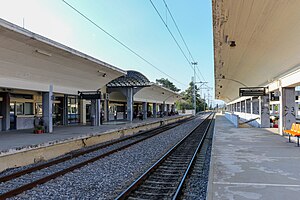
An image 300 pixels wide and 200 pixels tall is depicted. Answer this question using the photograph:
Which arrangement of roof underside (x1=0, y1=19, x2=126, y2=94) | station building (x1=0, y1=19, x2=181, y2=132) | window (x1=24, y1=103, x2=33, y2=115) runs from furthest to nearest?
window (x1=24, y1=103, x2=33, y2=115)
station building (x1=0, y1=19, x2=181, y2=132)
roof underside (x1=0, y1=19, x2=126, y2=94)

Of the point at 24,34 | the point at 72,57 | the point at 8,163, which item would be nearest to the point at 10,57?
the point at 24,34

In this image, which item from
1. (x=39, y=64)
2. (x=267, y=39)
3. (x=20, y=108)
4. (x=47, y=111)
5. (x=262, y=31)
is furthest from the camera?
(x=20, y=108)

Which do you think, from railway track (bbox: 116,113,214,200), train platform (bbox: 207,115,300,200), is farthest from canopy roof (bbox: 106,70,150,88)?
train platform (bbox: 207,115,300,200)

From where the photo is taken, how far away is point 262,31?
Result: 11305 mm

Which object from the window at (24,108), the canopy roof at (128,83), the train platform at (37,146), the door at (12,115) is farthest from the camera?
the canopy roof at (128,83)

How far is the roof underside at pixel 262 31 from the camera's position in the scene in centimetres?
866

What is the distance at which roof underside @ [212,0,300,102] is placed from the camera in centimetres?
866

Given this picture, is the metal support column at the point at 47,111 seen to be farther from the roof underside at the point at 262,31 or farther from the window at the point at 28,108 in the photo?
the roof underside at the point at 262,31

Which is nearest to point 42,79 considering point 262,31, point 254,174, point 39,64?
point 39,64

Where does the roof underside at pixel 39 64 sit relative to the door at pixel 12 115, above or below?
above

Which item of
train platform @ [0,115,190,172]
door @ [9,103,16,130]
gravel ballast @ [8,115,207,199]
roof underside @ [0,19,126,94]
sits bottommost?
gravel ballast @ [8,115,207,199]

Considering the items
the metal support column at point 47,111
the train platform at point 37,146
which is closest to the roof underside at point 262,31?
the train platform at point 37,146

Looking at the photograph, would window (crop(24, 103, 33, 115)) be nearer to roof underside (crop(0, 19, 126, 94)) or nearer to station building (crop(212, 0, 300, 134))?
roof underside (crop(0, 19, 126, 94))

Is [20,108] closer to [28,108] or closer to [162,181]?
[28,108]
